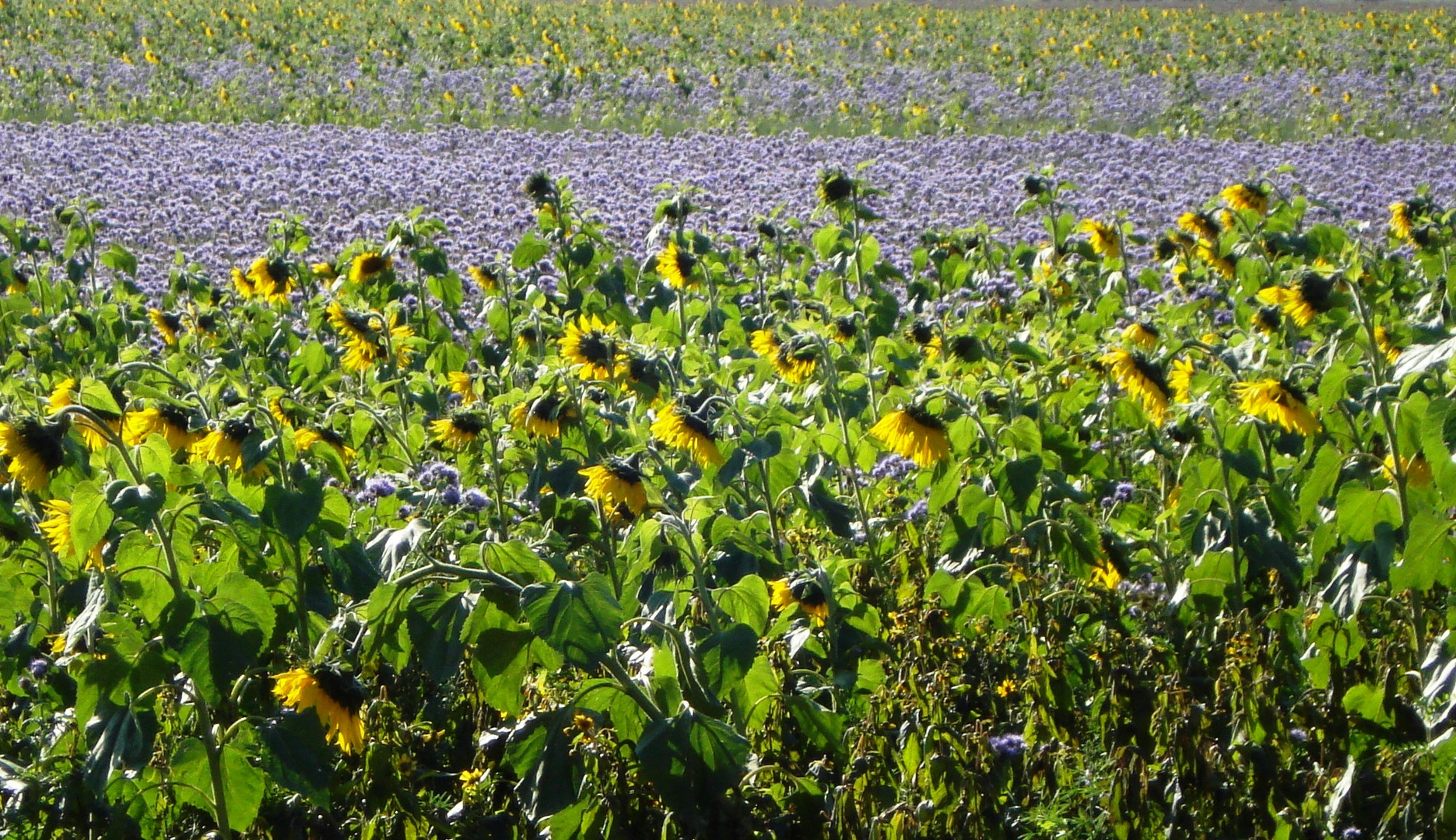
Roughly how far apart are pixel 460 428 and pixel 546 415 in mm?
385

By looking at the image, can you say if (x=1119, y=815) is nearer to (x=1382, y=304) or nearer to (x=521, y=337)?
(x=521, y=337)

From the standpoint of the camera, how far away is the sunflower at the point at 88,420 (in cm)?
237

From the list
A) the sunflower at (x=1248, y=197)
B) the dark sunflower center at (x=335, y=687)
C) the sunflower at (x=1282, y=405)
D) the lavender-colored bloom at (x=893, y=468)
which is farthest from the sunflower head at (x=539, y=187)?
the dark sunflower center at (x=335, y=687)

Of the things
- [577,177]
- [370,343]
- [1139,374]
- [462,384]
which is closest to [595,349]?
[462,384]

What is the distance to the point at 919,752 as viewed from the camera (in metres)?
2.32

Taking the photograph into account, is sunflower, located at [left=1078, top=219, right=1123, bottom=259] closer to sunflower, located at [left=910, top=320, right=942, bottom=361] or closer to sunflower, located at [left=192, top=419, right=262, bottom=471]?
sunflower, located at [left=910, top=320, right=942, bottom=361]

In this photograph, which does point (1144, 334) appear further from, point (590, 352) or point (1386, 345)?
point (590, 352)

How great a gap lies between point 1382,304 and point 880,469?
1698 mm

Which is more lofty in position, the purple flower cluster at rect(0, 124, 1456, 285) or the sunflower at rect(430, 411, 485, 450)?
the sunflower at rect(430, 411, 485, 450)

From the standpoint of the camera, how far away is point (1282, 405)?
8.80 ft

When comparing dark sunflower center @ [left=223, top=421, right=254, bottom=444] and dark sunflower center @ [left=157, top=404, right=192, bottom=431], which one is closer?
dark sunflower center @ [left=223, top=421, right=254, bottom=444]

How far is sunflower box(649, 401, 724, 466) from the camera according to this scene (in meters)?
2.68

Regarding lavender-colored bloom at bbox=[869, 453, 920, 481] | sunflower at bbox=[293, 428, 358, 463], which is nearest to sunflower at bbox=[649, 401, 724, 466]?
sunflower at bbox=[293, 428, 358, 463]

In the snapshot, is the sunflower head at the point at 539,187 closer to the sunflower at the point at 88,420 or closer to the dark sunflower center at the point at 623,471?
the sunflower at the point at 88,420
